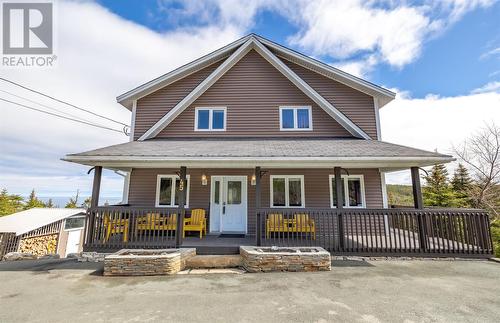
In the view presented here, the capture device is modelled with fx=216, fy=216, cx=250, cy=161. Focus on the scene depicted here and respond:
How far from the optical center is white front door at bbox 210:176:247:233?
886 centimetres

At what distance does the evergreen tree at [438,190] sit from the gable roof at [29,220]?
82.6 feet

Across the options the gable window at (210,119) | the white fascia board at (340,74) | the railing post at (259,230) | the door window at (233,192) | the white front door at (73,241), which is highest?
the white fascia board at (340,74)

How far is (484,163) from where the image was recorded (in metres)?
15.6

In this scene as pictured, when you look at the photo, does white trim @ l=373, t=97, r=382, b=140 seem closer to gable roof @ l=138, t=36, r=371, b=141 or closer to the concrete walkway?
gable roof @ l=138, t=36, r=371, b=141

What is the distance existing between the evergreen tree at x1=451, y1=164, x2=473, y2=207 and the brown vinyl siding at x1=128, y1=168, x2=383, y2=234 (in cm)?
1251

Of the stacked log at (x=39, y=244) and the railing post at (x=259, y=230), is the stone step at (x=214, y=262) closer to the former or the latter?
the railing post at (x=259, y=230)

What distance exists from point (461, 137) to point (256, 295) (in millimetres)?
21329

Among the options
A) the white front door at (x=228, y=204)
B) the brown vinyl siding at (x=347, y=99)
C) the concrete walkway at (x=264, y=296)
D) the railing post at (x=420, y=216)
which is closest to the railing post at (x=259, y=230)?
the concrete walkway at (x=264, y=296)

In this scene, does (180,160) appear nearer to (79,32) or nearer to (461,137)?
(79,32)

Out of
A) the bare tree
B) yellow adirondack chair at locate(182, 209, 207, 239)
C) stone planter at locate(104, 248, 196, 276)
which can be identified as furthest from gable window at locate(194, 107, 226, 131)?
the bare tree

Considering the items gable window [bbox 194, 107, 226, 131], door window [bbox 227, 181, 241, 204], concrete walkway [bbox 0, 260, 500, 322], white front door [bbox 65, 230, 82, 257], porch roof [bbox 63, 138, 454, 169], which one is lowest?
white front door [bbox 65, 230, 82, 257]

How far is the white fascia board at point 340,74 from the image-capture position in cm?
926

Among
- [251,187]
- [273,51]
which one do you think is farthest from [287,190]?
[273,51]

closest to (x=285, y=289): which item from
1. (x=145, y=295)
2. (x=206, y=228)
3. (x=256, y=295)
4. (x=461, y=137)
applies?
(x=256, y=295)
